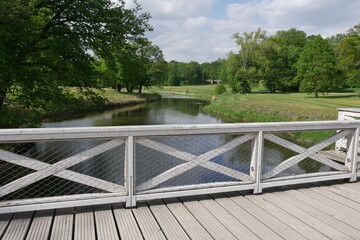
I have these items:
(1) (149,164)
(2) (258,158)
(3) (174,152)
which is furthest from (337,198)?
(1) (149,164)

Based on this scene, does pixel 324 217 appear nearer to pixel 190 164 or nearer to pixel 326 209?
pixel 326 209

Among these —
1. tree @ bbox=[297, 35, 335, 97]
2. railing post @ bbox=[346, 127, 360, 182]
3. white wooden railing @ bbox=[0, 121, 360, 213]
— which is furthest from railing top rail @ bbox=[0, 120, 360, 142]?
tree @ bbox=[297, 35, 335, 97]

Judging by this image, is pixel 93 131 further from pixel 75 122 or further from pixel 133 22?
pixel 75 122

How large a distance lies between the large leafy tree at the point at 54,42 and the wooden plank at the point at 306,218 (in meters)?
7.97

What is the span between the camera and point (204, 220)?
298 centimetres


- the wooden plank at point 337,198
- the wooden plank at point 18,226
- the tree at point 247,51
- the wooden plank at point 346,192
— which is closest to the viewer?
the wooden plank at point 18,226

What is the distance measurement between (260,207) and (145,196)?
1430 mm

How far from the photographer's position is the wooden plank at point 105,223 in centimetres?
260

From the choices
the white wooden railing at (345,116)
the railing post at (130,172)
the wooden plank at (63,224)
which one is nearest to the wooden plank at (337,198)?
the white wooden railing at (345,116)

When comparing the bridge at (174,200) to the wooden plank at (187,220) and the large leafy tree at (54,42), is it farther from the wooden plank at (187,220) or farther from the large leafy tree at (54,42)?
the large leafy tree at (54,42)

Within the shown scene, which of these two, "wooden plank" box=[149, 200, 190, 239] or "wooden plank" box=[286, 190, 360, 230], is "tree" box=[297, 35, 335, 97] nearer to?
"wooden plank" box=[286, 190, 360, 230]

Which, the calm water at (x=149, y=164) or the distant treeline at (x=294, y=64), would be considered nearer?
the calm water at (x=149, y=164)

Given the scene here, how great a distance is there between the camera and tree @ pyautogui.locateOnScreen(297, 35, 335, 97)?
33.1m

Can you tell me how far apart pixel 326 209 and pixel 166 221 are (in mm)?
2013
